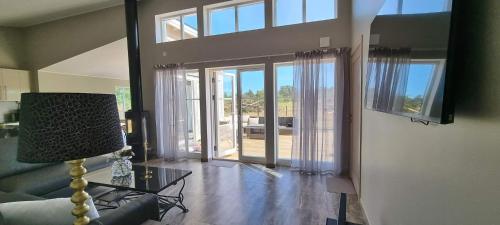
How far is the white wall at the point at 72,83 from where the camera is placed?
654 centimetres

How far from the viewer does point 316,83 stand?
3.86 metres

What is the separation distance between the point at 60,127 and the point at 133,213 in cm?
88

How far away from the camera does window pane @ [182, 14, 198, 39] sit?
16.5 feet

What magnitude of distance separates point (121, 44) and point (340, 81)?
4.93 m

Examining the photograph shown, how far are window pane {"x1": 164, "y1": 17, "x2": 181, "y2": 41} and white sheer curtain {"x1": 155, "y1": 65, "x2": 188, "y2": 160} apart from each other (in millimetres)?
813

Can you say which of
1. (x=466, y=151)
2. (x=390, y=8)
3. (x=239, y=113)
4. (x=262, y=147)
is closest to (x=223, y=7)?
(x=239, y=113)

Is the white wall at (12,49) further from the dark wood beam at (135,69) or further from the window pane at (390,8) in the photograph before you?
the window pane at (390,8)

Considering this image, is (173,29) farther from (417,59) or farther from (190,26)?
(417,59)

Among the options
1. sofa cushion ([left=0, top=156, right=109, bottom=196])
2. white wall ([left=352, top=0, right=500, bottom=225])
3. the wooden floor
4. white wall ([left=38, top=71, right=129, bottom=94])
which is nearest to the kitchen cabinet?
white wall ([left=38, top=71, right=129, bottom=94])

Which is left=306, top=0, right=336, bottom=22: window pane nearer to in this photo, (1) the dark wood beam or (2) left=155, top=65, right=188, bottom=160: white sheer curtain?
(2) left=155, top=65, right=188, bottom=160: white sheer curtain

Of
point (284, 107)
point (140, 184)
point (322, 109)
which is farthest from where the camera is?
point (284, 107)

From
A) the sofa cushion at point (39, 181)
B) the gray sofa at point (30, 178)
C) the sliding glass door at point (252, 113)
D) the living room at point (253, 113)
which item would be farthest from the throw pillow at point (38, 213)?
the sliding glass door at point (252, 113)

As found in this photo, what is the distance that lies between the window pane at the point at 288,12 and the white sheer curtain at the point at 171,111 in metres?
2.26

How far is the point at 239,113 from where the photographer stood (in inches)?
191
